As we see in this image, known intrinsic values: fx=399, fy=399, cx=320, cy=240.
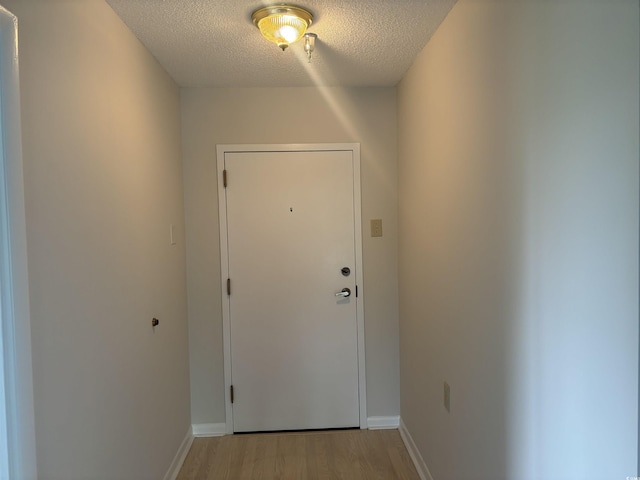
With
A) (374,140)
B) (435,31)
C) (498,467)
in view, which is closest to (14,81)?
(435,31)

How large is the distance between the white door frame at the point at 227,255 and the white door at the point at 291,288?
3 centimetres

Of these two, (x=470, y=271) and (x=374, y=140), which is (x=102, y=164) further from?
(x=374, y=140)

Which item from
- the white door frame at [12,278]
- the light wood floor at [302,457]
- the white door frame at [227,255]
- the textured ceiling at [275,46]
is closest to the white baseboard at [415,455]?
the light wood floor at [302,457]

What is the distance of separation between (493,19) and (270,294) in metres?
1.98

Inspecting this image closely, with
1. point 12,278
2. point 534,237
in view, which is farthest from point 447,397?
point 12,278

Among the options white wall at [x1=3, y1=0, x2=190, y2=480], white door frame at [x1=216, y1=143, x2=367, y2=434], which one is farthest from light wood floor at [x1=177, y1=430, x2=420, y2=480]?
white wall at [x1=3, y1=0, x2=190, y2=480]

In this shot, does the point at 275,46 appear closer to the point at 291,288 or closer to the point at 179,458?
the point at 291,288

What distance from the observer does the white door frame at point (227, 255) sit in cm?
265

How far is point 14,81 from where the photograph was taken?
3.29 ft

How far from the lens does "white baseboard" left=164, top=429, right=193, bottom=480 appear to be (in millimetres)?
2219

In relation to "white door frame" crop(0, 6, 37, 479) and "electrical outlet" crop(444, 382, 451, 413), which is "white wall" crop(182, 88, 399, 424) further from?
"white door frame" crop(0, 6, 37, 479)

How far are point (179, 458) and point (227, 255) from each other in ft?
4.12

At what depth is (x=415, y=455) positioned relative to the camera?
7.75 ft

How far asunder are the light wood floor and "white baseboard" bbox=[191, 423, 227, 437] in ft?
0.13
